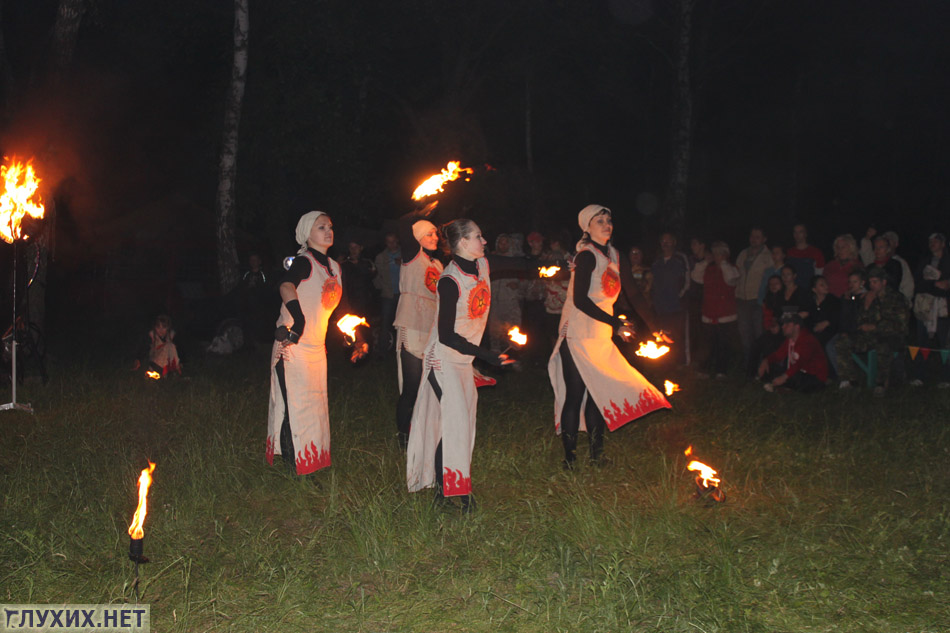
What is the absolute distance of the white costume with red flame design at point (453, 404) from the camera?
5.84m

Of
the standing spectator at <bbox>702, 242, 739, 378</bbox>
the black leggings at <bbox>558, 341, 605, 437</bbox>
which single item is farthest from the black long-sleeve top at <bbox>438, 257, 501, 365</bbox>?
the standing spectator at <bbox>702, 242, 739, 378</bbox>

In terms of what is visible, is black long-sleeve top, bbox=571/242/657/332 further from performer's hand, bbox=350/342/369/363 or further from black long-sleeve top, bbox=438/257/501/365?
performer's hand, bbox=350/342/369/363

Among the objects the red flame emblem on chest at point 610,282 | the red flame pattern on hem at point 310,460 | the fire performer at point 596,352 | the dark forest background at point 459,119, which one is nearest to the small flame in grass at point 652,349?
the fire performer at point 596,352

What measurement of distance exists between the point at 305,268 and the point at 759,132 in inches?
1524

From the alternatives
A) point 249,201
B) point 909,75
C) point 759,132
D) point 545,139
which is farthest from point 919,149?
point 249,201

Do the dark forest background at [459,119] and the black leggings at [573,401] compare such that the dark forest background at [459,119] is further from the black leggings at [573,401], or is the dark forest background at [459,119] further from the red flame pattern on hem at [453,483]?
the red flame pattern on hem at [453,483]

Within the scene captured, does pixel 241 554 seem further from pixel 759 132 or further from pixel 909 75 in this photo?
pixel 759 132

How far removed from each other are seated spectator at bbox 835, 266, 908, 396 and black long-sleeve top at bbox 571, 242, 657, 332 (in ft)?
17.3

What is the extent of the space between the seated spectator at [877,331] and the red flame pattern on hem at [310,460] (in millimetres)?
7231

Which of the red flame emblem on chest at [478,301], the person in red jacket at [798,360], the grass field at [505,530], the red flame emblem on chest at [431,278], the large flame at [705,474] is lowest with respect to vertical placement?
the grass field at [505,530]

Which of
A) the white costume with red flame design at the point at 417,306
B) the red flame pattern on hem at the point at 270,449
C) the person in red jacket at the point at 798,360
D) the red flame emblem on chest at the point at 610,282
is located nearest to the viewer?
the red flame pattern on hem at the point at 270,449

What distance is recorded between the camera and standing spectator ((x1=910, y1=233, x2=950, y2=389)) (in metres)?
11.4

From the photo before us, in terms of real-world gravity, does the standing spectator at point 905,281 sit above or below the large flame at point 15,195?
below

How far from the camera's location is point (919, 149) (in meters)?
36.3
